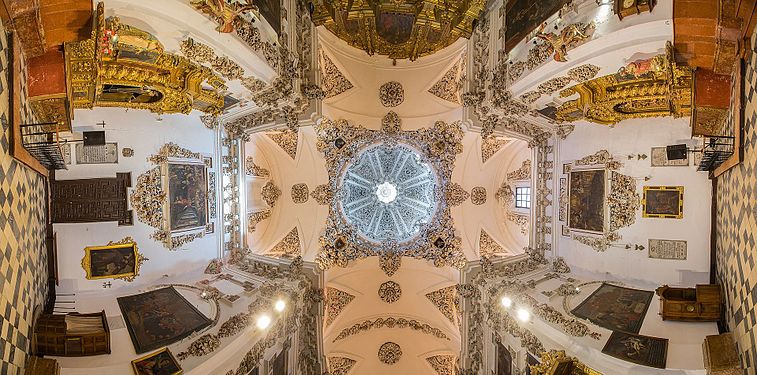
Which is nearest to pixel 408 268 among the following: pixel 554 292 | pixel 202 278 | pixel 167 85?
pixel 554 292

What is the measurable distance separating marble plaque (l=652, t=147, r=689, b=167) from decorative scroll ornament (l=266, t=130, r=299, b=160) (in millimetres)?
10687

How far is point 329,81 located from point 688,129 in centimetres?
989

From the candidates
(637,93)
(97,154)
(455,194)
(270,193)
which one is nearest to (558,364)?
(637,93)

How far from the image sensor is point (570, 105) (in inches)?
445

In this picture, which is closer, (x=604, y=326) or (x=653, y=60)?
(x=653, y=60)

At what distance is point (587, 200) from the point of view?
1237 cm

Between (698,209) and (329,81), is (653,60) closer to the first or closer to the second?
(698,209)

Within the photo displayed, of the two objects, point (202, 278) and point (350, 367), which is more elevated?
point (202, 278)

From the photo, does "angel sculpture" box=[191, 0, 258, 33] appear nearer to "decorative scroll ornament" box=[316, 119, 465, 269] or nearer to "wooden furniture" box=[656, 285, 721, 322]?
"decorative scroll ornament" box=[316, 119, 465, 269]

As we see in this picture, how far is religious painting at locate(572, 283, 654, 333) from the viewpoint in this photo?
9.06m

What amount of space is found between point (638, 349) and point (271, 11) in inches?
422

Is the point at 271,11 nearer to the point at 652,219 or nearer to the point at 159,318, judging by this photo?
the point at 159,318

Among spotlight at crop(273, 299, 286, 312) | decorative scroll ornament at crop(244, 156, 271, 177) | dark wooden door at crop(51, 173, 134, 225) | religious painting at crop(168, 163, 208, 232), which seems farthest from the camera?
decorative scroll ornament at crop(244, 156, 271, 177)

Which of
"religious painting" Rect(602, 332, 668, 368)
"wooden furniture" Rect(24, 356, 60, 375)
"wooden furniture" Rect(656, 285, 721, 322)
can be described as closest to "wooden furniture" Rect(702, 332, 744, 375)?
"religious painting" Rect(602, 332, 668, 368)
